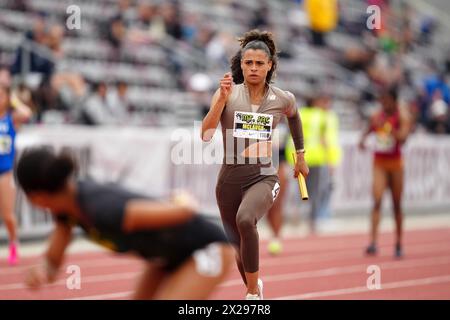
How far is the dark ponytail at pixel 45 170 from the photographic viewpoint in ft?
15.8

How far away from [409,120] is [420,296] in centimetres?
414

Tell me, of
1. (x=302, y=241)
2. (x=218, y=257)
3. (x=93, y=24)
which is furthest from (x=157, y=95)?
(x=218, y=257)

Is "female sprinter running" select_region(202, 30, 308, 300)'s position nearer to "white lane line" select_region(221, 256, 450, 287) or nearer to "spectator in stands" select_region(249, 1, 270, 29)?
"white lane line" select_region(221, 256, 450, 287)

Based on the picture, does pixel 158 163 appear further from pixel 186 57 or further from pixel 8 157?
pixel 186 57

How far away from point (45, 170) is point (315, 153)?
1204 cm

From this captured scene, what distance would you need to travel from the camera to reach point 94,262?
490 inches

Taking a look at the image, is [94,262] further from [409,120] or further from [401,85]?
[401,85]

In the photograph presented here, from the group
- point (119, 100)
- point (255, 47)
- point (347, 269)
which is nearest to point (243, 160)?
point (255, 47)

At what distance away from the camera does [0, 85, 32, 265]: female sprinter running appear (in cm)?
1180

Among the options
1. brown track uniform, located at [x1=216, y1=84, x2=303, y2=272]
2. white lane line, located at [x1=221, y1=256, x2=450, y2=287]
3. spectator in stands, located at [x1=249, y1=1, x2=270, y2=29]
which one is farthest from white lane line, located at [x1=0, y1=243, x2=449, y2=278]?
spectator in stands, located at [x1=249, y1=1, x2=270, y2=29]

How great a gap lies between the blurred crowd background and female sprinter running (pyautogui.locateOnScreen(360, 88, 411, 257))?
2290 millimetres

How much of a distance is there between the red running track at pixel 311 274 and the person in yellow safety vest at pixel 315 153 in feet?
4.84

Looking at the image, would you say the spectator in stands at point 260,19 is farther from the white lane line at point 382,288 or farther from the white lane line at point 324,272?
the white lane line at point 382,288

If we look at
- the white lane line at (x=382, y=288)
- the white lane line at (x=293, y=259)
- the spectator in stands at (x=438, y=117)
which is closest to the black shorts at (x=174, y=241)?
the white lane line at (x=382, y=288)
